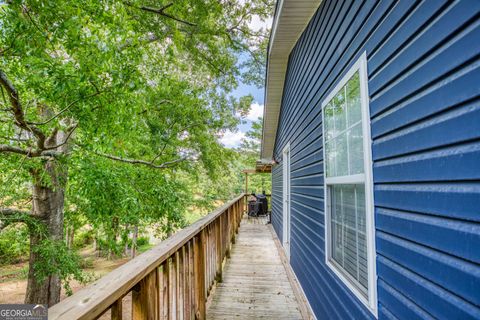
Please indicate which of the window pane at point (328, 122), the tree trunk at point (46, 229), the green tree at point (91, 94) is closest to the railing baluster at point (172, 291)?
the window pane at point (328, 122)

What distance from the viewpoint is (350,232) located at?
1.91m

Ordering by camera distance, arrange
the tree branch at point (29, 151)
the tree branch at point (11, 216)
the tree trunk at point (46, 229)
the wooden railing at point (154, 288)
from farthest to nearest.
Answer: the tree trunk at point (46, 229)
the tree branch at point (11, 216)
the tree branch at point (29, 151)
the wooden railing at point (154, 288)

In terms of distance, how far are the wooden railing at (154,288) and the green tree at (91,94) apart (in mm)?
2570

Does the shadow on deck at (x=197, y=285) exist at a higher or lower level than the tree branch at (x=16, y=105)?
lower

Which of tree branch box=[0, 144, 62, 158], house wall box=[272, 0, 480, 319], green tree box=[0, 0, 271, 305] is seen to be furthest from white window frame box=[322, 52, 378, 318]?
tree branch box=[0, 144, 62, 158]

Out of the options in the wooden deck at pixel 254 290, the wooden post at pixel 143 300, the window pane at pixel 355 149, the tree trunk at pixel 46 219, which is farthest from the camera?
the tree trunk at pixel 46 219

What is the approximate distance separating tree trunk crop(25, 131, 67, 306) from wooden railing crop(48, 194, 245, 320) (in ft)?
14.1

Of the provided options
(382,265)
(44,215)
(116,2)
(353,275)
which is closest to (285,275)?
(353,275)

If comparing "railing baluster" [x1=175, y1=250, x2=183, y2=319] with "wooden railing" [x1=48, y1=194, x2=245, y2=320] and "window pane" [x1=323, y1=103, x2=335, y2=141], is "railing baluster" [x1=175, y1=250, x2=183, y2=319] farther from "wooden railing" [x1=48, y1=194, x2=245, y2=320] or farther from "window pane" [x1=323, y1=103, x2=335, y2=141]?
"window pane" [x1=323, y1=103, x2=335, y2=141]

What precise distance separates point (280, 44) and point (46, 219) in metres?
6.73

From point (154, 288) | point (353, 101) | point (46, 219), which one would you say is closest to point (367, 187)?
point (353, 101)

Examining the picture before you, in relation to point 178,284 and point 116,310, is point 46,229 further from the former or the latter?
point 116,310

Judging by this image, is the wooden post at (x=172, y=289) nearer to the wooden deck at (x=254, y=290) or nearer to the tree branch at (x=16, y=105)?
the wooden deck at (x=254, y=290)

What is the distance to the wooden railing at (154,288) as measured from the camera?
72cm
